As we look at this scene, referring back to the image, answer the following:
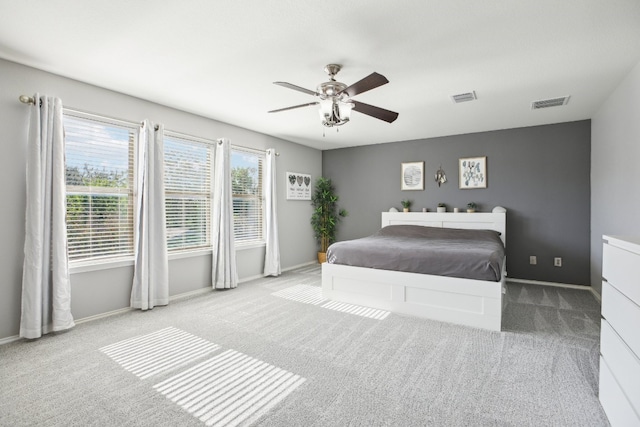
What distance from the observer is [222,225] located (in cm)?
448

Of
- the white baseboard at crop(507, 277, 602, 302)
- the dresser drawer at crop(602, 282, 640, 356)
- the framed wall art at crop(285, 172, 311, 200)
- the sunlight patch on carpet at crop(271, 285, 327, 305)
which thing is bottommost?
the sunlight patch on carpet at crop(271, 285, 327, 305)

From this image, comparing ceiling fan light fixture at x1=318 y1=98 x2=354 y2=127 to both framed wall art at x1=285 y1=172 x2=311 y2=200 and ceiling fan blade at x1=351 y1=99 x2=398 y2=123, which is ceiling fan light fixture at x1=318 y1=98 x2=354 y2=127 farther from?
framed wall art at x1=285 y1=172 x2=311 y2=200

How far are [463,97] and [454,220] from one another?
Result: 88.5 inches

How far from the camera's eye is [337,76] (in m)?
3.02

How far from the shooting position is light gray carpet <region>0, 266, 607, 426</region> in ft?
5.87

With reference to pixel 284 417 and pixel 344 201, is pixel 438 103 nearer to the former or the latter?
pixel 344 201

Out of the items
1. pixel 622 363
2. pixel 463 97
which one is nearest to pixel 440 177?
pixel 463 97

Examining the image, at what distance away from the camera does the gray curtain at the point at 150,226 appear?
3.56m

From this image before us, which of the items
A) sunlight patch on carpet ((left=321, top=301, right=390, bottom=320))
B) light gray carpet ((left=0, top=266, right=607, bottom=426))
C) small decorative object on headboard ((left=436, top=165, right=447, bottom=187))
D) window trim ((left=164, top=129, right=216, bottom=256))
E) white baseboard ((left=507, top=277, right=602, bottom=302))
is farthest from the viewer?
small decorative object on headboard ((left=436, top=165, right=447, bottom=187))

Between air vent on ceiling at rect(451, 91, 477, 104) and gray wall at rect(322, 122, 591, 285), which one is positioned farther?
gray wall at rect(322, 122, 591, 285)

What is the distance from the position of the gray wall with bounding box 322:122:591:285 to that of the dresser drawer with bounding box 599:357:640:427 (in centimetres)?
335

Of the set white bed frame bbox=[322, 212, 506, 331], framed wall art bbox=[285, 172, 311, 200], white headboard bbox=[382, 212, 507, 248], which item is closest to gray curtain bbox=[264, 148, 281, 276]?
framed wall art bbox=[285, 172, 311, 200]

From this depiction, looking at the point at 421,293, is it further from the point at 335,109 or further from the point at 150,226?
the point at 150,226

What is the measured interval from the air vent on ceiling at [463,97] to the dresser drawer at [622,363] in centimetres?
252
